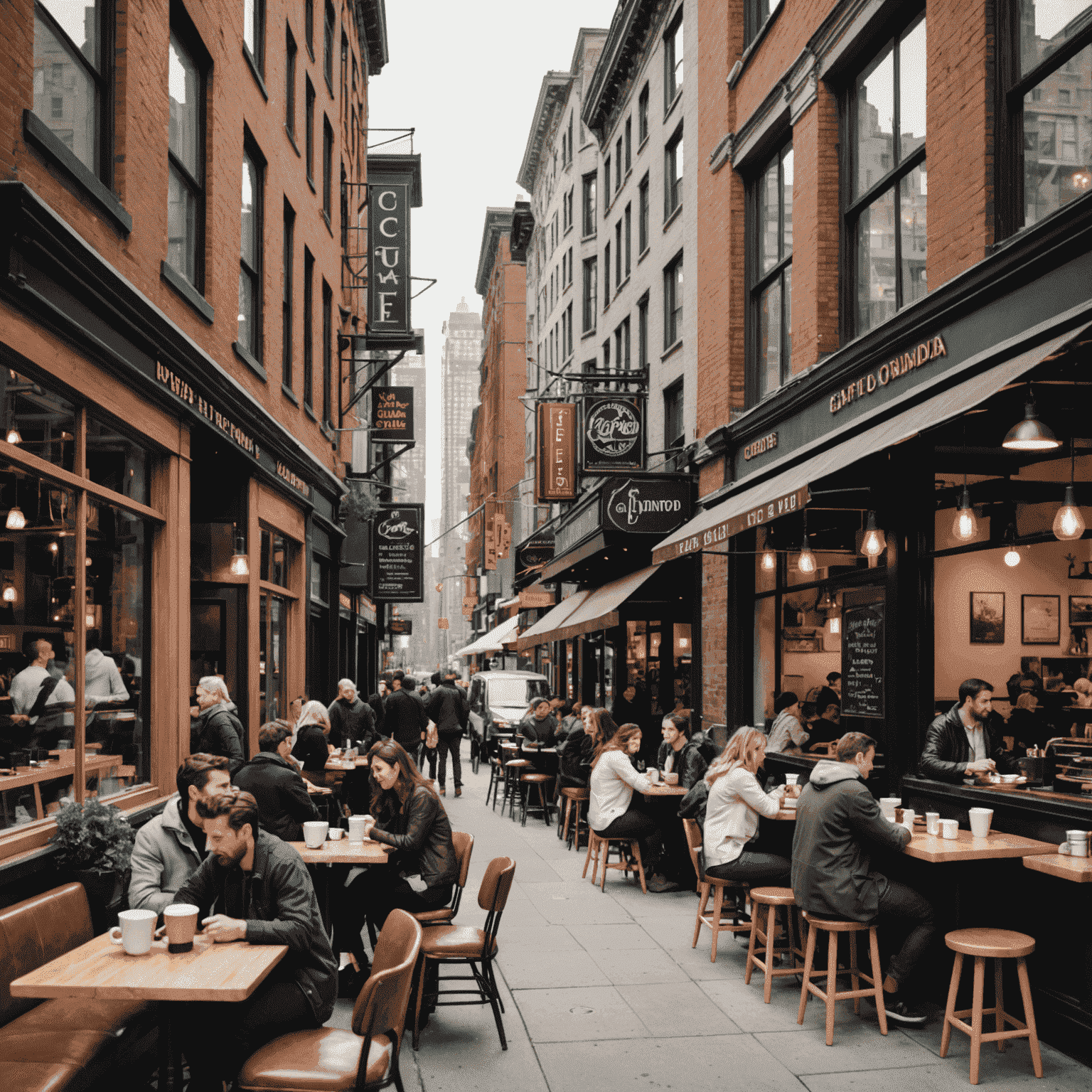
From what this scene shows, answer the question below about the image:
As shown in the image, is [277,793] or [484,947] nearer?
[484,947]

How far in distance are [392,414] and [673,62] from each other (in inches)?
400

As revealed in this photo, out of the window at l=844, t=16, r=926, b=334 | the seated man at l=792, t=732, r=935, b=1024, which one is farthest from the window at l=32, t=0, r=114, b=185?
the window at l=844, t=16, r=926, b=334

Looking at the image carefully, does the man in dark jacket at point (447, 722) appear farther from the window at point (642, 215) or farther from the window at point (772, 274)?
the window at point (642, 215)

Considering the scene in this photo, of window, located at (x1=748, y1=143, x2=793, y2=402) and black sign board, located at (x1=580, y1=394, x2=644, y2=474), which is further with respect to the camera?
black sign board, located at (x1=580, y1=394, x2=644, y2=474)

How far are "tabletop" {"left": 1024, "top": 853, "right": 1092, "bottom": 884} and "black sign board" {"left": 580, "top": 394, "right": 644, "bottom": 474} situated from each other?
40.5 ft

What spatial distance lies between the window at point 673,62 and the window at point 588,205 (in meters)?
12.6

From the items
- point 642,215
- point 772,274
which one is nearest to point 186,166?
point 772,274

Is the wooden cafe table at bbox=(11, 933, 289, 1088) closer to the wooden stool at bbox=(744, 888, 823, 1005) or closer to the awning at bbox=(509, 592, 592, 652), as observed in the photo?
the wooden stool at bbox=(744, 888, 823, 1005)

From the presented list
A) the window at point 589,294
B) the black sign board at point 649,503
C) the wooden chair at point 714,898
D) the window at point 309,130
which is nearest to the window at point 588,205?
the window at point 589,294

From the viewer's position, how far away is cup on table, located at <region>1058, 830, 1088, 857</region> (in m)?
6.23

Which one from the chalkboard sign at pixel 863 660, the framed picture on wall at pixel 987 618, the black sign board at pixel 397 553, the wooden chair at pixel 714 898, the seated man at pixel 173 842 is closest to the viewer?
the seated man at pixel 173 842

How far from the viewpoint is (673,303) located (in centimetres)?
2086

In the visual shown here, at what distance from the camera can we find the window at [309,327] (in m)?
17.5

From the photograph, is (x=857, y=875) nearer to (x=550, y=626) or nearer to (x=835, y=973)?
(x=835, y=973)
